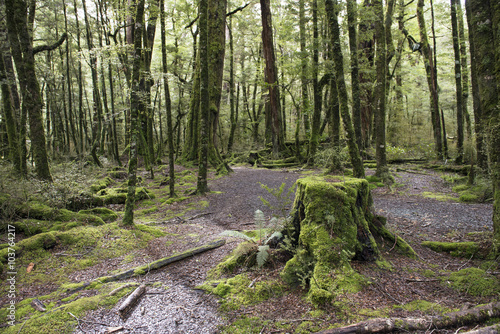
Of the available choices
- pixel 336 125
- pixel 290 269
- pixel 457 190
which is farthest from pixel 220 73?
pixel 290 269

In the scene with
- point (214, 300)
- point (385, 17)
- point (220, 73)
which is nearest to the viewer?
point (214, 300)

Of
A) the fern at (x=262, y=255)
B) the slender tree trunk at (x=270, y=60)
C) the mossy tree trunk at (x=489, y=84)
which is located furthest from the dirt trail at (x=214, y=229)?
the slender tree trunk at (x=270, y=60)

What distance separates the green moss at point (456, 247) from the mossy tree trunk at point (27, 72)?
9.05m

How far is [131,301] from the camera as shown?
3195mm

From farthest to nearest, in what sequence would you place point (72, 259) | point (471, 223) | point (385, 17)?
point (385, 17) < point (471, 223) < point (72, 259)

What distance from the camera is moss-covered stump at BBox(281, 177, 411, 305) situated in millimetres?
3025

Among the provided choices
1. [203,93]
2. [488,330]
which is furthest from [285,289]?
[203,93]

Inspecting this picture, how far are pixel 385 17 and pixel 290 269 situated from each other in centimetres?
1091

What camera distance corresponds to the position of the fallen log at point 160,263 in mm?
3924

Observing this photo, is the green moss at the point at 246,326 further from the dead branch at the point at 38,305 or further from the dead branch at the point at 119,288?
the dead branch at the point at 38,305

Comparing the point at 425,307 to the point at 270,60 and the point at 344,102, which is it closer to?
the point at 344,102

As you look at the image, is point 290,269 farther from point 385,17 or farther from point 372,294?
point 385,17

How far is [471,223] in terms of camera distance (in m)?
5.39

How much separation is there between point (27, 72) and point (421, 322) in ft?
31.8
